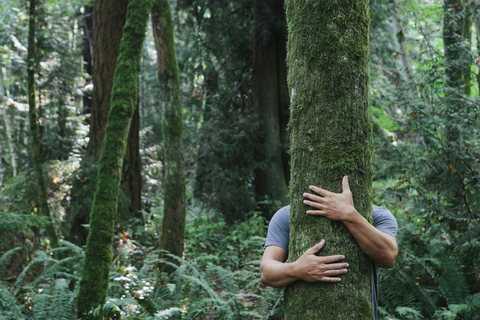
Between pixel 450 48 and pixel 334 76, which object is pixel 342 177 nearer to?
pixel 334 76

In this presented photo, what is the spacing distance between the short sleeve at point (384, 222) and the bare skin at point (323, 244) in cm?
29

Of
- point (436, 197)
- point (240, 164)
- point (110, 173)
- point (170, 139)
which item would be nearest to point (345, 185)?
point (110, 173)

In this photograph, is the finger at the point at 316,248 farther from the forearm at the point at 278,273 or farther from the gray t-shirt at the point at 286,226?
the gray t-shirt at the point at 286,226

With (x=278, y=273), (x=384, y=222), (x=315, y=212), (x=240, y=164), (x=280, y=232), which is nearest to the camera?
(x=315, y=212)

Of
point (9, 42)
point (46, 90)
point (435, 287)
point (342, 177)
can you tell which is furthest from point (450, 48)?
point (9, 42)

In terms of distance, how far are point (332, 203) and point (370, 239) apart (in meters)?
0.34

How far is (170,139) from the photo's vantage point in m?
6.55

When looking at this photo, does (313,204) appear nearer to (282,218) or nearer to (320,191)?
(320,191)

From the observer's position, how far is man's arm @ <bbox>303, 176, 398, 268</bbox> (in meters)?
2.28

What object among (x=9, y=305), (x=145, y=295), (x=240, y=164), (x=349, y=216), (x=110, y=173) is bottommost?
(x=145, y=295)

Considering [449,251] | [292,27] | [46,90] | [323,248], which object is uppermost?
[46,90]

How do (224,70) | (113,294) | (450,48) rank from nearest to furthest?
(113,294) < (450,48) < (224,70)

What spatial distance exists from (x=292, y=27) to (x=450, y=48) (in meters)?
5.03

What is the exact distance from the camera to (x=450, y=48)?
250 inches
